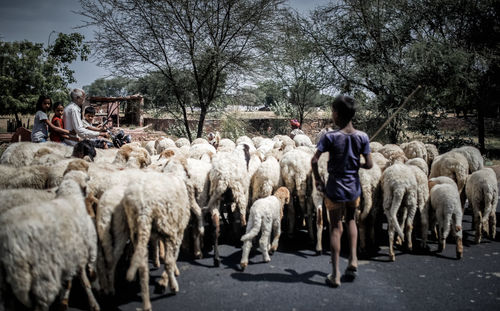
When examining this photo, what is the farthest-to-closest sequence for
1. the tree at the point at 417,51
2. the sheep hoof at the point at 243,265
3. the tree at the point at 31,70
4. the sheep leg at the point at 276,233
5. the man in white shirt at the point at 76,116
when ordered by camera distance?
the tree at the point at 31,70 < the tree at the point at 417,51 < the man in white shirt at the point at 76,116 < the sheep leg at the point at 276,233 < the sheep hoof at the point at 243,265

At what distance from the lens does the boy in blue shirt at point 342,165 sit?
3.73 meters

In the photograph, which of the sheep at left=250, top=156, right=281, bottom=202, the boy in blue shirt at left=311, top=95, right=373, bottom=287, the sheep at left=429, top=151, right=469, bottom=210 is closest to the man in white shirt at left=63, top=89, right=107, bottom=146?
the sheep at left=250, top=156, right=281, bottom=202

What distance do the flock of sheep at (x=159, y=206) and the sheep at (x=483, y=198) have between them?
0.02m

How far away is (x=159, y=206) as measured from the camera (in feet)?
10.9

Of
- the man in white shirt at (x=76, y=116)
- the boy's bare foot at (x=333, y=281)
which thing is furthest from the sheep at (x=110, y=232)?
the man in white shirt at (x=76, y=116)

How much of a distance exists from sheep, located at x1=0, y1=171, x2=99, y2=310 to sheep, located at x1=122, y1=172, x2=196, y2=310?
447mm

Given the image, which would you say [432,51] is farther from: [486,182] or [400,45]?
[486,182]

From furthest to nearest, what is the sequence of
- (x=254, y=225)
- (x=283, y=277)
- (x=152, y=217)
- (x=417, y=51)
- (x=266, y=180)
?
(x=417, y=51), (x=266, y=180), (x=254, y=225), (x=283, y=277), (x=152, y=217)

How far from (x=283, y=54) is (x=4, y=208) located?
37.9 ft

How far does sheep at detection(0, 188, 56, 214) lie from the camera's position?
3.12 metres

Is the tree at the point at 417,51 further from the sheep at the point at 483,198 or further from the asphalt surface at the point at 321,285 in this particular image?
the asphalt surface at the point at 321,285

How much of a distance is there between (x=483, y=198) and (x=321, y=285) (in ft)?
10.6

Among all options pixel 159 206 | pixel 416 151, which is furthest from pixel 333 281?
pixel 416 151

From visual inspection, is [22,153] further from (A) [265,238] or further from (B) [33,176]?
(A) [265,238]
